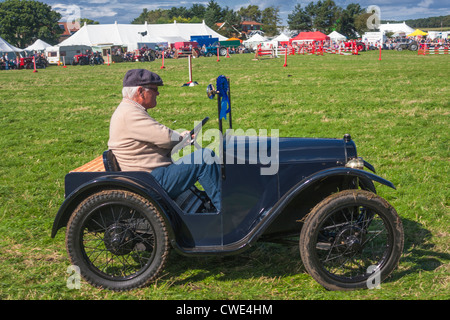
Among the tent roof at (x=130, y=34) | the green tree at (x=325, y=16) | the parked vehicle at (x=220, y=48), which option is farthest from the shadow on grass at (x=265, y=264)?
the green tree at (x=325, y=16)

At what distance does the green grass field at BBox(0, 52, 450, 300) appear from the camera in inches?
145

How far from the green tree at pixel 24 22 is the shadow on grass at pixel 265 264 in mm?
89694

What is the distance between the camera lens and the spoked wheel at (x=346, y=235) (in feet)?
11.0

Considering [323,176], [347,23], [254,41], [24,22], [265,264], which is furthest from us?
[347,23]

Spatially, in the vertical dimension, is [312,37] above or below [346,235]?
above

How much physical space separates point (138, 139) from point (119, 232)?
76 cm

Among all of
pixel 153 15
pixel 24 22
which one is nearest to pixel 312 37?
pixel 24 22

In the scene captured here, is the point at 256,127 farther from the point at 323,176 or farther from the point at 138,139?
the point at 323,176

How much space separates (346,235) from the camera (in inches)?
137

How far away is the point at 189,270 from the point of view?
4043mm

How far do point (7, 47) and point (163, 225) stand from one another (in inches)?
1850

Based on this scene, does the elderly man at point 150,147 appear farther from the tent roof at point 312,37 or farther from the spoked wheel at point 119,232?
the tent roof at point 312,37

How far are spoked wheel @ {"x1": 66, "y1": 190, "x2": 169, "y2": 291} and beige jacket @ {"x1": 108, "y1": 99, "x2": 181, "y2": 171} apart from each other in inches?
15.0
